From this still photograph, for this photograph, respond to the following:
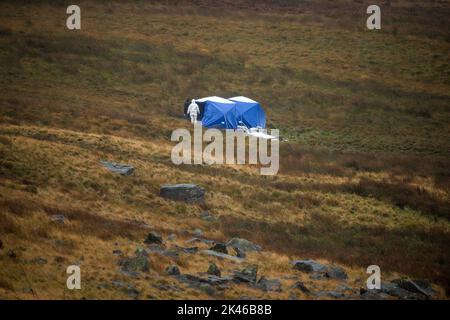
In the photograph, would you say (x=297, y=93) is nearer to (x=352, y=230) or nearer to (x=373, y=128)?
(x=373, y=128)

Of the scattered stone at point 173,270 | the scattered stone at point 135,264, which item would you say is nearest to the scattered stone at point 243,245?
the scattered stone at point 173,270

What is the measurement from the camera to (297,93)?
54562 millimetres

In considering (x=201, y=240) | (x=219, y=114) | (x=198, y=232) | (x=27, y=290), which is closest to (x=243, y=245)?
(x=201, y=240)

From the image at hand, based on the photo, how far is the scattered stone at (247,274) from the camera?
60.8ft

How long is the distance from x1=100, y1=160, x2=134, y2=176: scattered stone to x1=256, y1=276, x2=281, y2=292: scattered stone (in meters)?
11.8

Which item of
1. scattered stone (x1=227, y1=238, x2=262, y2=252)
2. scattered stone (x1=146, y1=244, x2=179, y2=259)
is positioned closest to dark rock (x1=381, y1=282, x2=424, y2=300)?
scattered stone (x1=227, y1=238, x2=262, y2=252)

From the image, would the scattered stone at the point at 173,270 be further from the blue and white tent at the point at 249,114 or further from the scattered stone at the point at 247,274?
the blue and white tent at the point at 249,114

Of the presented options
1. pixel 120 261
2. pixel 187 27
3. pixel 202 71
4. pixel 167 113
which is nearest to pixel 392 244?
pixel 120 261

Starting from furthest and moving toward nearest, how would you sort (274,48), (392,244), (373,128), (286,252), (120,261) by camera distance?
(274,48) < (373,128) < (392,244) < (286,252) < (120,261)

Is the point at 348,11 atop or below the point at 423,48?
atop

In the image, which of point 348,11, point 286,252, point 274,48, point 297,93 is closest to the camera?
point 286,252

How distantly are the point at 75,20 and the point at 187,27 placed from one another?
1214 cm

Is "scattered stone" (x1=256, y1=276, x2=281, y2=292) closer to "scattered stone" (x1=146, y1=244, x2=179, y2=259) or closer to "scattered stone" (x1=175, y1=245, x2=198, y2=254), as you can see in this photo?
"scattered stone" (x1=175, y1=245, x2=198, y2=254)

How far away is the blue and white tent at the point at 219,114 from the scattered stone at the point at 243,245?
2050 centimetres
